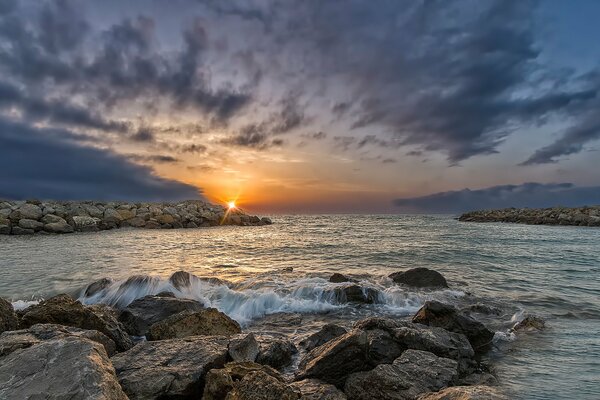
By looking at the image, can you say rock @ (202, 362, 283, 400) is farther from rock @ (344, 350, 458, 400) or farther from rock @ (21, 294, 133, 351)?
rock @ (21, 294, 133, 351)

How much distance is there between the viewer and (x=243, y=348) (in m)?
5.89

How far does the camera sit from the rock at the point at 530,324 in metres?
8.70

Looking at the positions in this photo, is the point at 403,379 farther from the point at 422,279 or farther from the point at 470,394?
the point at 422,279

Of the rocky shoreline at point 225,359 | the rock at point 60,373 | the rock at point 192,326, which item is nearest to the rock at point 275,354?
the rocky shoreline at point 225,359

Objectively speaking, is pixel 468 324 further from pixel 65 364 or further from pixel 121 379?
pixel 65 364

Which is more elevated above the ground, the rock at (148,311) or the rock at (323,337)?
the rock at (148,311)

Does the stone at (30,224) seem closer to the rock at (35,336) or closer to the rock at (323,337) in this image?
the rock at (35,336)

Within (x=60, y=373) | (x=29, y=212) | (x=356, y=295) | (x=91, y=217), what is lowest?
(x=356, y=295)

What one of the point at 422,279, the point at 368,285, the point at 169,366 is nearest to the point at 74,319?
the point at 169,366

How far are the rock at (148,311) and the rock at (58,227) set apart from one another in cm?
2972

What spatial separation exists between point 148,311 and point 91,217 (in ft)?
114

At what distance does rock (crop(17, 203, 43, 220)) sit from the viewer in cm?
3412

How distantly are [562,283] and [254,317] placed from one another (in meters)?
12.6

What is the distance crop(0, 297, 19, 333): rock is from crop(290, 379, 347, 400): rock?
496 cm
